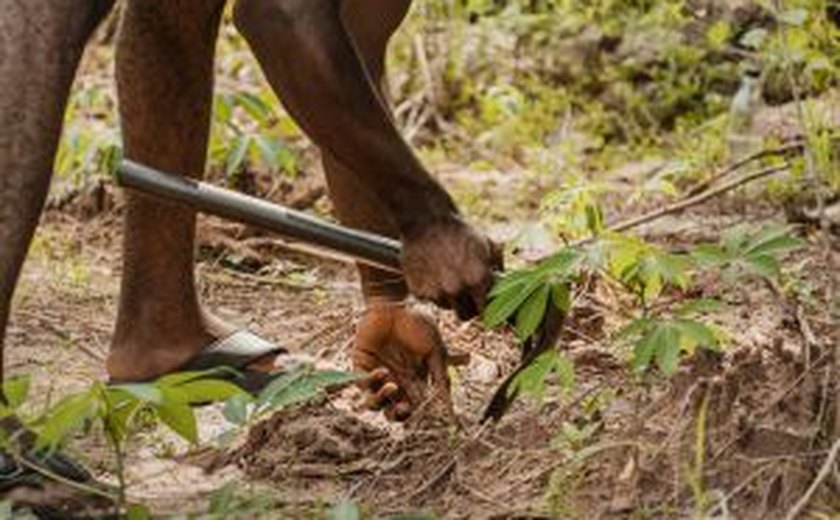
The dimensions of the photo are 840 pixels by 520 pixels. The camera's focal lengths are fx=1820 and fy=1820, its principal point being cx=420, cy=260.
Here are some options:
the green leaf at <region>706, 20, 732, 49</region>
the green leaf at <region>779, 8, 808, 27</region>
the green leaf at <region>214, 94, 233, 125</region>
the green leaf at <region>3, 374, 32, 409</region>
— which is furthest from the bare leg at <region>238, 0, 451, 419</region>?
the green leaf at <region>706, 20, 732, 49</region>

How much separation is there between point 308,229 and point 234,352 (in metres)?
0.71

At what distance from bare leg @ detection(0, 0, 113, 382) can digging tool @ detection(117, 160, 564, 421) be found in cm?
51

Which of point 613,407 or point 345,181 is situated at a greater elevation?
point 345,181

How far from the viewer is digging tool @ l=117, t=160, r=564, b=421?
9.76 feet

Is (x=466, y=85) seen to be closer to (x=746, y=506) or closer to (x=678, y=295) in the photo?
(x=678, y=295)

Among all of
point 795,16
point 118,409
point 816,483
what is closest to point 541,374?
point 816,483

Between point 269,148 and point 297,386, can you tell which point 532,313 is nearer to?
point 297,386

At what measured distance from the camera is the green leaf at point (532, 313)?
2.71m

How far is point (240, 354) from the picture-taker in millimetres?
3631

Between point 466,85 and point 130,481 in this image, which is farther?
point 466,85

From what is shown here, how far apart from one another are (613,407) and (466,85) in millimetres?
3939

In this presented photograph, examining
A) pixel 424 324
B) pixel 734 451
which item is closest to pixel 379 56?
pixel 424 324

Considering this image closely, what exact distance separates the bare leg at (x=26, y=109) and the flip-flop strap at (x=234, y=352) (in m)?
1.06

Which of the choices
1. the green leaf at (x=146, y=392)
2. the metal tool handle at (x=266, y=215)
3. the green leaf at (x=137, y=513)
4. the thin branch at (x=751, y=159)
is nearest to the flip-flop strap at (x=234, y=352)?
the metal tool handle at (x=266, y=215)
